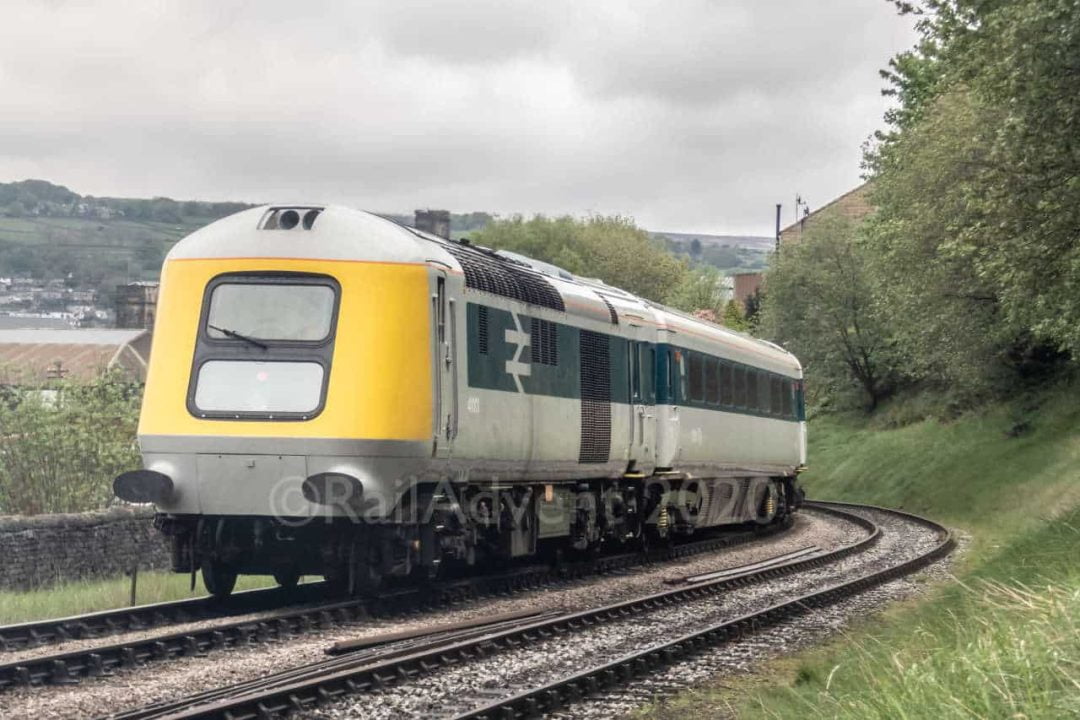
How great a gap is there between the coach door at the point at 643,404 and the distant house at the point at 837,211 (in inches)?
1363

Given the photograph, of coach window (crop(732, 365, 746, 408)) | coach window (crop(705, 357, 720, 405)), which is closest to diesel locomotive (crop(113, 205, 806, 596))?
coach window (crop(705, 357, 720, 405))

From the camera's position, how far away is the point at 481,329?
1513 centimetres

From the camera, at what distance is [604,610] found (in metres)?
14.1

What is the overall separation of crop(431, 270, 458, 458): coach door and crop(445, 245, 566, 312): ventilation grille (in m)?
0.68

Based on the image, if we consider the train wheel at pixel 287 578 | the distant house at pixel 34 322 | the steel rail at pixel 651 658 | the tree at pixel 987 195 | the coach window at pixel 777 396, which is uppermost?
the distant house at pixel 34 322

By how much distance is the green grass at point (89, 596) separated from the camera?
1506 cm

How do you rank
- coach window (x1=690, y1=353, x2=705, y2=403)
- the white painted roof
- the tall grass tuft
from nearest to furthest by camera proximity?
the tall grass tuft, coach window (x1=690, y1=353, x2=705, y2=403), the white painted roof

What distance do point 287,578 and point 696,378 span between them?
9.21 metres

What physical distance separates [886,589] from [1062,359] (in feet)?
78.7

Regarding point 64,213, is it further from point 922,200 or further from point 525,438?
point 525,438

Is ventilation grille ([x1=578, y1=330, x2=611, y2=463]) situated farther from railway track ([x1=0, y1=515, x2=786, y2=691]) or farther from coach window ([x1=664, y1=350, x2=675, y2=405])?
coach window ([x1=664, y1=350, x2=675, y2=405])

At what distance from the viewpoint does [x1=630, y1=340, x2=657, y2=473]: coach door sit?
66.2 feet

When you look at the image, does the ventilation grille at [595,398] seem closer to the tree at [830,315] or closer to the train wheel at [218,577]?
the train wheel at [218,577]

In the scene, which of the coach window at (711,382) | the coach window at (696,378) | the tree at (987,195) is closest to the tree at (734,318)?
the tree at (987,195)
